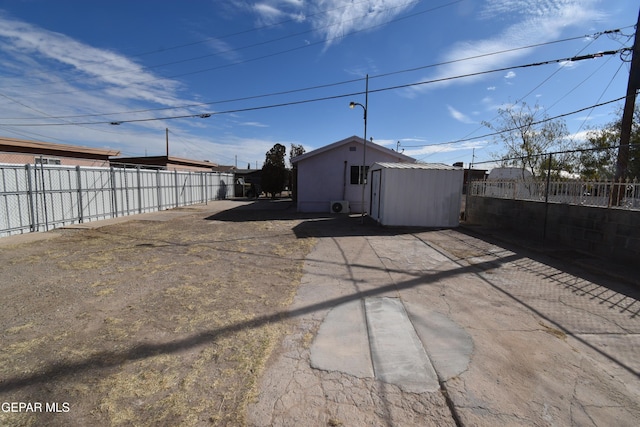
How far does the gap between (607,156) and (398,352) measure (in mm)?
11206

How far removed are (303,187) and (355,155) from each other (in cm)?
334

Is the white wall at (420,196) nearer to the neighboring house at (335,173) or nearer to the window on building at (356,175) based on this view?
the neighboring house at (335,173)

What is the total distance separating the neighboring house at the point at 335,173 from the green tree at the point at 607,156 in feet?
24.4

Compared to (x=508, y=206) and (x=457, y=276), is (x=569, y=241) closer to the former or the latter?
(x=508, y=206)

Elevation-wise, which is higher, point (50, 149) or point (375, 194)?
point (50, 149)

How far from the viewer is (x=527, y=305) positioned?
422cm

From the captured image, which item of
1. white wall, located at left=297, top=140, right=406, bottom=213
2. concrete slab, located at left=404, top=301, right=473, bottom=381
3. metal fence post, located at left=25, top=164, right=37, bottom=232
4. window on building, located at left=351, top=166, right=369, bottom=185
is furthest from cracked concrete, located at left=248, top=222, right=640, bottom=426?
window on building, located at left=351, top=166, right=369, bottom=185

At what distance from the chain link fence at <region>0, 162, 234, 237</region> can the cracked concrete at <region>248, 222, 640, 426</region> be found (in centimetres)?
1011

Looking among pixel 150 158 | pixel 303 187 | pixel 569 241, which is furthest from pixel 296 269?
pixel 150 158

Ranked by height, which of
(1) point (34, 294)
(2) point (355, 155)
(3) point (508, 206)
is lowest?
(1) point (34, 294)

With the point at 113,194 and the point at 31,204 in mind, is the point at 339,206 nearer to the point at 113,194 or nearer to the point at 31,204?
the point at 113,194

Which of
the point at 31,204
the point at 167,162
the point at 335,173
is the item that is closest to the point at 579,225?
the point at 335,173

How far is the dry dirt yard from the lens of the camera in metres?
2.22

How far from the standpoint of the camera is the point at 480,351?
3.01 meters
